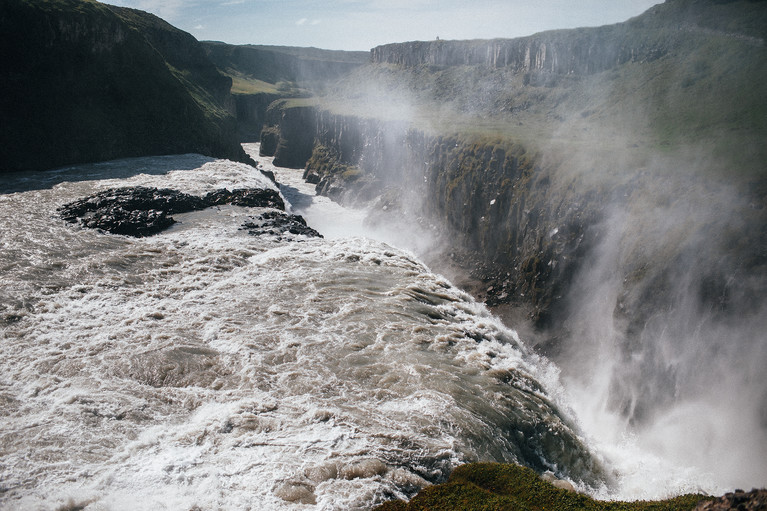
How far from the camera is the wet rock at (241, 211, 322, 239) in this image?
32.1 m

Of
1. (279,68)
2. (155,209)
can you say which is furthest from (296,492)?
(279,68)

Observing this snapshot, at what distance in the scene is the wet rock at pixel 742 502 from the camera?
7.53 meters

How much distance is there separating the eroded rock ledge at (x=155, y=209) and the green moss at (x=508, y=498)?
77.1ft

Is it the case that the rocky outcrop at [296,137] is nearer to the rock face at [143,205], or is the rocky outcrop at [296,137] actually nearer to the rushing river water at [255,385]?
the rock face at [143,205]

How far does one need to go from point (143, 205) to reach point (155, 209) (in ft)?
3.82

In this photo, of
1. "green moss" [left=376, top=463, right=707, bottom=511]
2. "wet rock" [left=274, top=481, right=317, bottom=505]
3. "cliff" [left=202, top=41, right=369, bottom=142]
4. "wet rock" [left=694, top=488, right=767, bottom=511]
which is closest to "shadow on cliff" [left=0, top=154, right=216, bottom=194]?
"wet rock" [left=274, top=481, right=317, bottom=505]

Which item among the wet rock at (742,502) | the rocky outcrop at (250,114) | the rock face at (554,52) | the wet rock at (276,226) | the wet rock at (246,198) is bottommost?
the wet rock at (276,226)

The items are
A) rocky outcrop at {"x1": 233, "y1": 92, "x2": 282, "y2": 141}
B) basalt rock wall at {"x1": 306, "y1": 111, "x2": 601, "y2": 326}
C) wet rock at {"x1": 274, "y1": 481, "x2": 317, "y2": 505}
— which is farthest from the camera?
rocky outcrop at {"x1": 233, "y1": 92, "x2": 282, "y2": 141}

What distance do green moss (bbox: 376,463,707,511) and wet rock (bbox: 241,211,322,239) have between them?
Answer: 23.2 metres

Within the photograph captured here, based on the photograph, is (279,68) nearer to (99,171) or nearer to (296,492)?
(99,171)

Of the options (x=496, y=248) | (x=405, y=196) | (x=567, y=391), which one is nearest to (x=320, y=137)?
(x=405, y=196)

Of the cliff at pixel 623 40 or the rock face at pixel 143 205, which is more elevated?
the cliff at pixel 623 40

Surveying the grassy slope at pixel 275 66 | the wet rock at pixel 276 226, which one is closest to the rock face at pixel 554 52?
the wet rock at pixel 276 226

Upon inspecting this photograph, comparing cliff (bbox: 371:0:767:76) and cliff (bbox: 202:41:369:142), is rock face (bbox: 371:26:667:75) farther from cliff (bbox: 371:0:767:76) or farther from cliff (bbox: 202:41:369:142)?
cliff (bbox: 202:41:369:142)
